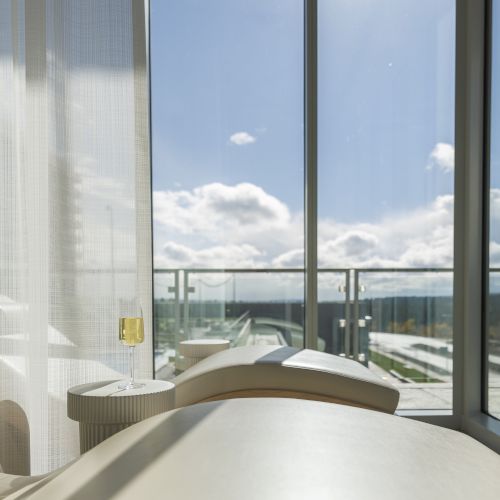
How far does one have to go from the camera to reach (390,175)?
153 inches

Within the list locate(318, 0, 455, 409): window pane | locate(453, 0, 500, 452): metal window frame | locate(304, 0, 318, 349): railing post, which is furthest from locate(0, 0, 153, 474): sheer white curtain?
locate(453, 0, 500, 452): metal window frame

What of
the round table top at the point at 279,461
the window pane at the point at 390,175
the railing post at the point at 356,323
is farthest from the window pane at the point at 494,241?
the round table top at the point at 279,461

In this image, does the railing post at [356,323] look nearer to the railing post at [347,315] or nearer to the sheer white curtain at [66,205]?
the railing post at [347,315]

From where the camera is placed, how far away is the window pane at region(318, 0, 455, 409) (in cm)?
388

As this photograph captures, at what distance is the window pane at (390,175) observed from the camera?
153 inches

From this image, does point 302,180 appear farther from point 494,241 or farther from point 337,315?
point 494,241

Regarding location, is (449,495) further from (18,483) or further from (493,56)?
(493,56)

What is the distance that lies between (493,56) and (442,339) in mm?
1745

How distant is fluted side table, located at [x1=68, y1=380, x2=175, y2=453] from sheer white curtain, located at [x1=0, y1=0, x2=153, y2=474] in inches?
48.4

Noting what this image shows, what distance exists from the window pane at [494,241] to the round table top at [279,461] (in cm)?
241

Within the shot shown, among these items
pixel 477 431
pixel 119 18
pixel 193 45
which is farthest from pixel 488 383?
pixel 119 18

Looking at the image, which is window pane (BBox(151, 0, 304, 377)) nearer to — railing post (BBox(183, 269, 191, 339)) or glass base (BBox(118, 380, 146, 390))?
railing post (BBox(183, 269, 191, 339))

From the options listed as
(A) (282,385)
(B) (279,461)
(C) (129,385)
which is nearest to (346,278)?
(A) (282,385)

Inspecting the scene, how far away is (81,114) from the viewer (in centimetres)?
327
